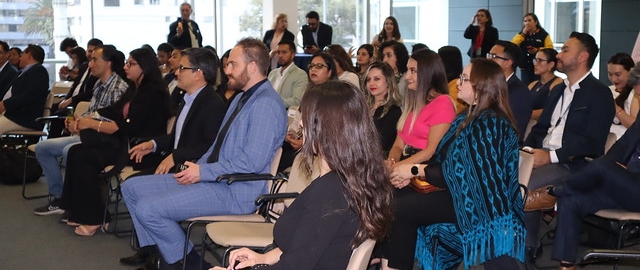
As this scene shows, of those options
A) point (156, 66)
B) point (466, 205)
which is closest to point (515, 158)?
point (466, 205)

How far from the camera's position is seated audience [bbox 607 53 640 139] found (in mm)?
5203

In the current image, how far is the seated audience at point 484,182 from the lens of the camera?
→ 3359 mm

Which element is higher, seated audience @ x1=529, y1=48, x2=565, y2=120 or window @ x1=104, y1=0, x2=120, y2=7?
window @ x1=104, y1=0, x2=120, y2=7

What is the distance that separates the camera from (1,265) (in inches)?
189

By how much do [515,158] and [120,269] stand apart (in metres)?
2.43

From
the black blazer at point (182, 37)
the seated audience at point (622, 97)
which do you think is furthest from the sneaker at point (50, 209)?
the black blazer at point (182, 37)

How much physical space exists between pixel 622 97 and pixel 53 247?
3914mm

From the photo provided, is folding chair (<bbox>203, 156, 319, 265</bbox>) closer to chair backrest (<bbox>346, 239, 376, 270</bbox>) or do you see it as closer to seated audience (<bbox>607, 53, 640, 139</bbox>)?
chair backrest (<bbox>346, 239, 376, 270</bbox>)

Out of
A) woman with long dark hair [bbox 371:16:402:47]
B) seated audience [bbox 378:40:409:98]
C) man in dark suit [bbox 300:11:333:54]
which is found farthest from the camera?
man in dark suit [bbox 300:11:333:54]

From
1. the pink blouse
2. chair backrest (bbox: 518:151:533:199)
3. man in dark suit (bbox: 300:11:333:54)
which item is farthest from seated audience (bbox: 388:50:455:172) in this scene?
man in dark suit (bbox: 300:11:333:54)

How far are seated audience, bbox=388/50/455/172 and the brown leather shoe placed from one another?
56 centimetres

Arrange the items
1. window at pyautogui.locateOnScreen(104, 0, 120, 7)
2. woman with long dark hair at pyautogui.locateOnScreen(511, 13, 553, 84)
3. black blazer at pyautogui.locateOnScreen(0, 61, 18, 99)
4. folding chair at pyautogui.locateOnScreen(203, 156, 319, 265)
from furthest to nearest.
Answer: window at pyautogui.locateOnScreen(104, 0, 120, 7), woman with long dark hair at pyautogui.locateOnScreen(511, 13, 553, 84), black blazer at pyautogui.locateOnScreen(0, 61, 18, 99), folding chair at pyautogui.locateOnScreen(203, 156, 319, 265)

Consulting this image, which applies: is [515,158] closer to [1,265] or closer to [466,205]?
[466,205]

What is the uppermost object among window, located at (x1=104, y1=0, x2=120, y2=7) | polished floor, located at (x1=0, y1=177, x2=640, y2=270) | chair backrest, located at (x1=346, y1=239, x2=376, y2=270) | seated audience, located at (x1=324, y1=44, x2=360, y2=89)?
window, located at (x1=104, y1=0, x2=120, y2=7)
